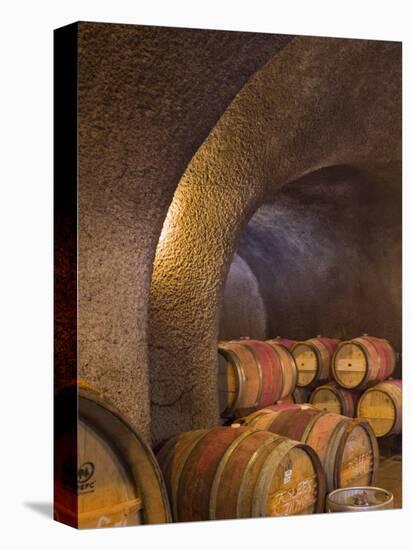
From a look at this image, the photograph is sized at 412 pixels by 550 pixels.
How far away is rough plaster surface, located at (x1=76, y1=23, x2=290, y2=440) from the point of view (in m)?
4.96

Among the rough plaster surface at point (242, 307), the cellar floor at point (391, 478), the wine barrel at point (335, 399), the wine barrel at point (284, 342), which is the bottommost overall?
the cellar floor at point (391, 478)

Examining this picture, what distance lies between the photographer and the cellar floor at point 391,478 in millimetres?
6000

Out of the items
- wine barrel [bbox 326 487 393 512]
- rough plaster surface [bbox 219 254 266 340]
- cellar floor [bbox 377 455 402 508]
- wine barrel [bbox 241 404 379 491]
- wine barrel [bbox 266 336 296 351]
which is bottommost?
wine barrel [bbox 326 487 393 512]

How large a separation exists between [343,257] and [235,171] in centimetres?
86

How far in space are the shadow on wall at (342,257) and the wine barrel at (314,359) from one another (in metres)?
0.08

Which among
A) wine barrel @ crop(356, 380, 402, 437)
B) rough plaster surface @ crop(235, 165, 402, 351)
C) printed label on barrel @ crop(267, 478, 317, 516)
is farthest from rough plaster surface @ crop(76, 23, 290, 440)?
wine barrel @ crop(356, 380, 402, 437)

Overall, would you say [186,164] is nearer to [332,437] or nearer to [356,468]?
[332,437]

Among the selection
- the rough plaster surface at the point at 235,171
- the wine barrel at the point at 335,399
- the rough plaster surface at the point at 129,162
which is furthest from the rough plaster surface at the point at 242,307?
the rough plaster surface at the point at 129,162

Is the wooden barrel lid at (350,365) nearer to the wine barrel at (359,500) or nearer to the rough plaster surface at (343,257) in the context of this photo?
the rough plaster surface at (343,257)

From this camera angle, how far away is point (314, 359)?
21.1ft

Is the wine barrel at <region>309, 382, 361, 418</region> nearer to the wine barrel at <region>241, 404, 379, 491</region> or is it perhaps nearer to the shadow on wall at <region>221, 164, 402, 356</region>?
the wine barrel at <region>241, 404, 379, 491</region>

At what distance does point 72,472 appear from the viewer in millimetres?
4980

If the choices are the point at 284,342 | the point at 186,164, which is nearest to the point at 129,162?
the point at 186,164

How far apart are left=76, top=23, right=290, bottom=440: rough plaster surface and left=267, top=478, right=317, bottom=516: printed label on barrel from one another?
32.3 inches
